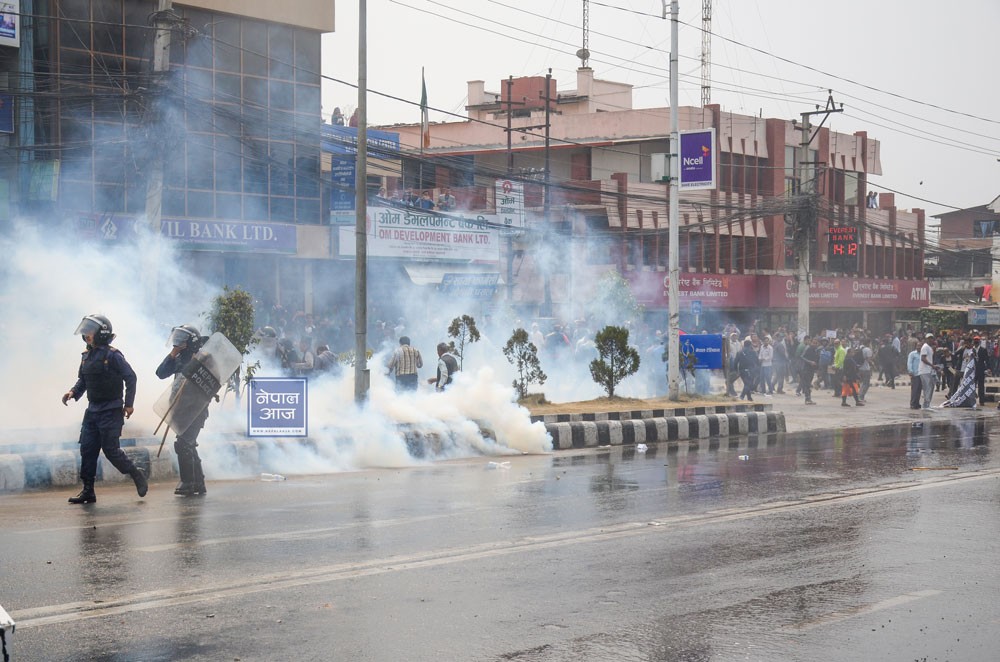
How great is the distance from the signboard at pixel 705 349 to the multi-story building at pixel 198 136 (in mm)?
11345

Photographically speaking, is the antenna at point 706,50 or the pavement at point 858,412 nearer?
the pavement at point 858,412

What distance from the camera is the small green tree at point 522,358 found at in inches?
816

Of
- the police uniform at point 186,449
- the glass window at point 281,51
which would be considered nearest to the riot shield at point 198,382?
the police uniform at point 186,449

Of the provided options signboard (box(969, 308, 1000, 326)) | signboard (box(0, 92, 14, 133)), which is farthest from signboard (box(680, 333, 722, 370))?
signboard (box(969, 308, 1000, 326))

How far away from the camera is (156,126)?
63.4 feet

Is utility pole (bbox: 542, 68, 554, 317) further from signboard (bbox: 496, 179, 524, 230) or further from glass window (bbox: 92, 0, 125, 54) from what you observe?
glass window (bbox: 92, 0, 125, 54)

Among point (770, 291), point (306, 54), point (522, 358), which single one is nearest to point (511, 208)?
point (306, 54)

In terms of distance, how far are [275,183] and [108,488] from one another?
24.2 m

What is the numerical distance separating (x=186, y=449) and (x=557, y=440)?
7.33 meters

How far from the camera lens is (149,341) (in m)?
15.0

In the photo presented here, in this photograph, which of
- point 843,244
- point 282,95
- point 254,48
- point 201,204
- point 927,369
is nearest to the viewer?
point 927,369

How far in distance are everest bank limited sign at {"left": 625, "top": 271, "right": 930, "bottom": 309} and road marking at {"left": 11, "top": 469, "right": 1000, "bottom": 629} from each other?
34694mm

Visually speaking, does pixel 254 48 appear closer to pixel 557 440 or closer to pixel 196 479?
pixel 557 440

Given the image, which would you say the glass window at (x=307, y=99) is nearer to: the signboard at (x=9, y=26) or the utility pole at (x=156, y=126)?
the signboard at (x=9, y=26)
